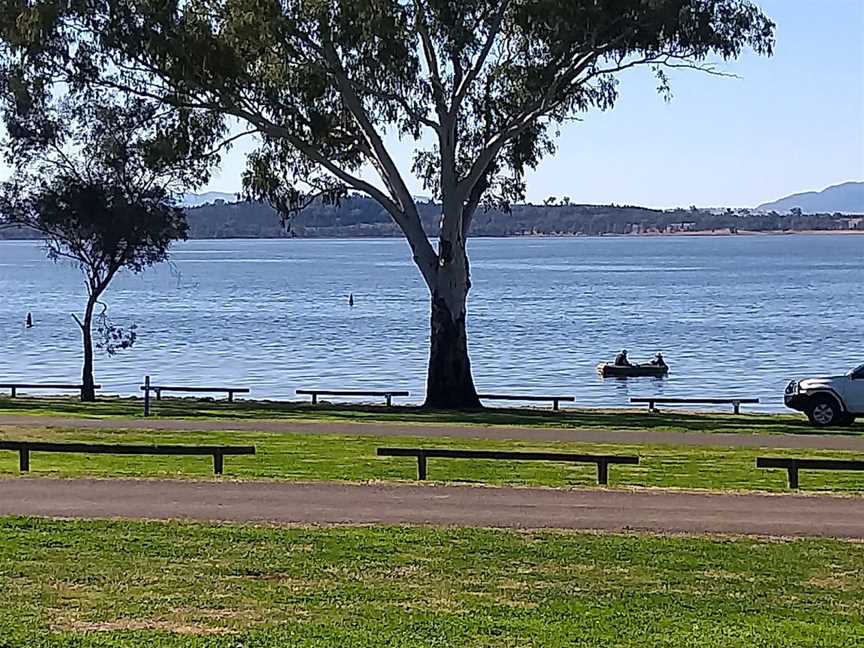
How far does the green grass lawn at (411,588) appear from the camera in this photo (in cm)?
1108

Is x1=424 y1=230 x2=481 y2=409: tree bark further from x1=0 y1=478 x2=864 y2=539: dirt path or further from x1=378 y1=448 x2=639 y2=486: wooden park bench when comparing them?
x1=0 y1=478 x2=864 y2=539: dirt path

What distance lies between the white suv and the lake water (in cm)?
1519

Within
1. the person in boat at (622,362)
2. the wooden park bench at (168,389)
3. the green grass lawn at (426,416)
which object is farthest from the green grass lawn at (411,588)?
the person in boat at (622,362)

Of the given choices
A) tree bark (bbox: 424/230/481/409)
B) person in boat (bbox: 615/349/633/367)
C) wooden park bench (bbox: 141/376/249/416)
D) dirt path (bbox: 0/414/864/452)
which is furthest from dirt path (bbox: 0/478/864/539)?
person in boat (bbox: 615/349/633/367)

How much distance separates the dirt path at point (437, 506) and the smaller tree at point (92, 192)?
21.0 m

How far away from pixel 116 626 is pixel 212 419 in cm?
2043

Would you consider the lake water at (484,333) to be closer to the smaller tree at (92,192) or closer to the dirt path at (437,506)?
the smaller tree at (92,192)

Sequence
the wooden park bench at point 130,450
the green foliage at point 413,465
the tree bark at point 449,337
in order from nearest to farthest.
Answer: the wooden park bench at point 130,450, the green foliage at point 413,465, the tree bark at point 449,337

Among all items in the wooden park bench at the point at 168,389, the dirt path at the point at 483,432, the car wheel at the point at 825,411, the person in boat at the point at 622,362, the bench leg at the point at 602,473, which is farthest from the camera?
the person in boat at the point at 622,362

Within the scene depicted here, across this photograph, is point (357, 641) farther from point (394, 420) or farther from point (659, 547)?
point (394, 420)

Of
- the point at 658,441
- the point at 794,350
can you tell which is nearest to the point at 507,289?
the point at 794,350

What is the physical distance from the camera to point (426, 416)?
111 ft

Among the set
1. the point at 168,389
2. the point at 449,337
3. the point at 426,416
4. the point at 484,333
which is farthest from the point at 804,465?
the point at 484,333

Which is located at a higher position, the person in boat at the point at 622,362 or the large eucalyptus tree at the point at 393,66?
the large eucalyptus tree at the point at 393,66
